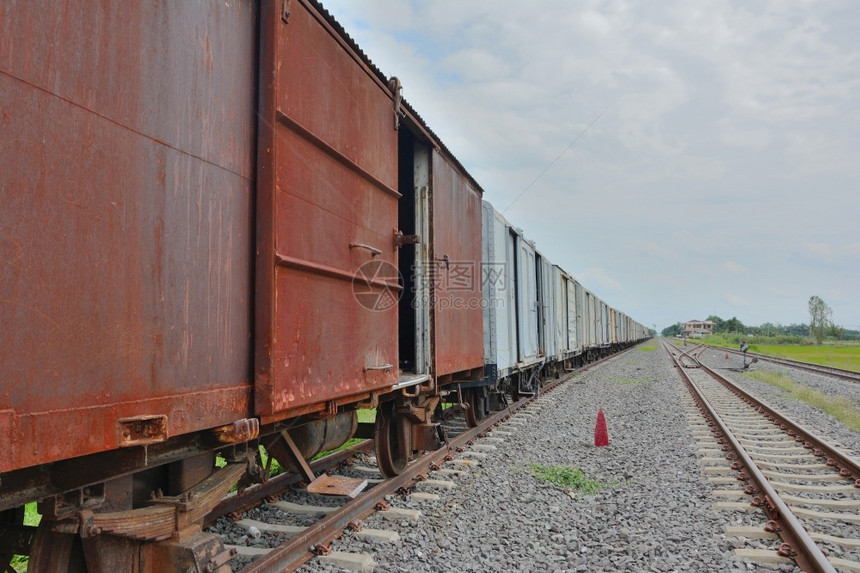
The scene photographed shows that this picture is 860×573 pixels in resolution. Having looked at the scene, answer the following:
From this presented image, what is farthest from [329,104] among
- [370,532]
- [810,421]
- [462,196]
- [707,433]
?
[810,421]

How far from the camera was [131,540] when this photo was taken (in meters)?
2.34

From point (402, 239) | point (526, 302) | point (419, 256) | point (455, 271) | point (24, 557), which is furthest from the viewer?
point (526, 302)

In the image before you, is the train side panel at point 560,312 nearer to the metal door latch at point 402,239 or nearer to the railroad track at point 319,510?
the railroad track at point 319,510

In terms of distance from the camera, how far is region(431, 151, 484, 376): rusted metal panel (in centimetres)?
564

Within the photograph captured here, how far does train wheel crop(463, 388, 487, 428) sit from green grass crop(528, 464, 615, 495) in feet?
6.03

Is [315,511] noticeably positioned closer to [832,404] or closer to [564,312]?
[564,312]

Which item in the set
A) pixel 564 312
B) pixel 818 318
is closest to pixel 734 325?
pixel 818 318

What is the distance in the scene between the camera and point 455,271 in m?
6.42

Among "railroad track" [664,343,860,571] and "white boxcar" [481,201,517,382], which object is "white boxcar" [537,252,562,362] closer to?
"white boxcar" [481,201,517,382]

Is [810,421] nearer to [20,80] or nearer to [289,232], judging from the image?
[289,232]

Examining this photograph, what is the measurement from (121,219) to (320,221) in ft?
4.37

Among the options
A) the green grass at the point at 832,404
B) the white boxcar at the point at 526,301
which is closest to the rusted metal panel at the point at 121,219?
the white boxcar at the point at 526,301

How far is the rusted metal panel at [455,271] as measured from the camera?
5645 mm

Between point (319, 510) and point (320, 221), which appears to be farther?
point (319, 510)
